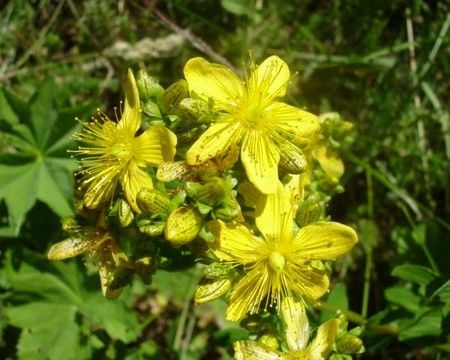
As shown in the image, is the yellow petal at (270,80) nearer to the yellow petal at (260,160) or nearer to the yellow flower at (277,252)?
the yellow petal at (260,160)

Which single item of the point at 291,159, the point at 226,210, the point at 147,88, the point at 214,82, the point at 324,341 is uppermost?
the point at 214,82

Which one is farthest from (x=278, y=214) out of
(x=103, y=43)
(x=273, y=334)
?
(x=103, y=43)

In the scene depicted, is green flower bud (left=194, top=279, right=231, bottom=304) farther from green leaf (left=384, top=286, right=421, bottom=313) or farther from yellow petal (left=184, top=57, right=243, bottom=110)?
green leaf (left=384, top=286, right=421, bottom=313)

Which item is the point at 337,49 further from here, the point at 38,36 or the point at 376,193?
the point at 38,36

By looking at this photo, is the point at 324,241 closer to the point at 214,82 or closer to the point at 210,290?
the point at 210,290

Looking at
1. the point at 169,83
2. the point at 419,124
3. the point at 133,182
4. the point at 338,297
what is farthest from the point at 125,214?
the point at 419,124
